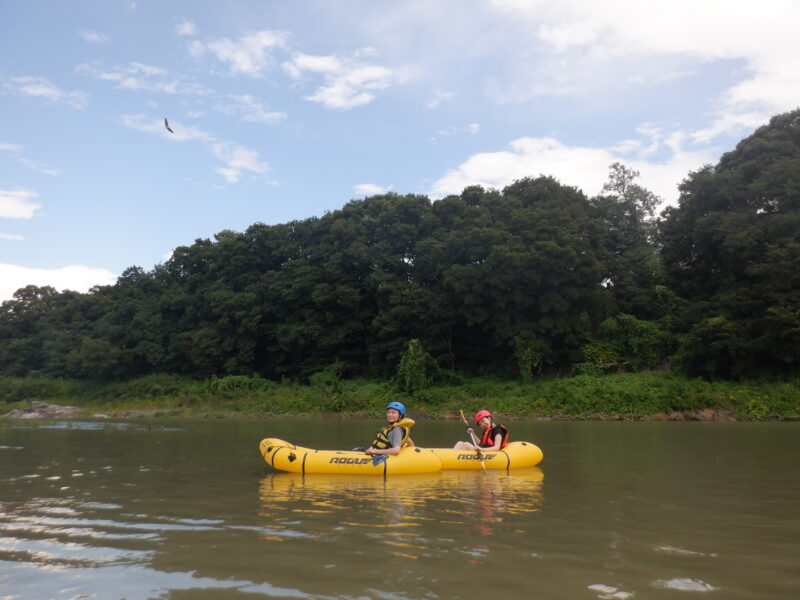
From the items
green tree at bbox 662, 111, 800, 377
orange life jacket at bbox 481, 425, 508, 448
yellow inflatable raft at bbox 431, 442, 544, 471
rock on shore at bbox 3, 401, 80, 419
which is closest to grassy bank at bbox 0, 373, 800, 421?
rock on shore at bbox 3, 401, 80, 419

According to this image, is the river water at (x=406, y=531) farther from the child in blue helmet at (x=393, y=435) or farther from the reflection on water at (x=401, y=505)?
the child in blue helmet at (x=393, y=435)

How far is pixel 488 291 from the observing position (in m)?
27.2

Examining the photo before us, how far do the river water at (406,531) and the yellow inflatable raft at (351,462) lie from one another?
0.15 m

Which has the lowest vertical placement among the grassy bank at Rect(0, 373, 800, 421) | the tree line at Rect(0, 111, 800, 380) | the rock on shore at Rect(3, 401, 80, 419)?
the rock on shore at Rect(3, 401, 80, 419)

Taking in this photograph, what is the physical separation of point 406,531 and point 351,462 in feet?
12.3

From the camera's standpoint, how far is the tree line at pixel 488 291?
22.5 metres

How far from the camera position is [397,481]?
838cm

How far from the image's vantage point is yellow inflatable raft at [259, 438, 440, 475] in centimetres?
871

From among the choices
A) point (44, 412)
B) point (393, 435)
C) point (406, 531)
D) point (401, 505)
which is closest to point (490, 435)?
point (393, 435)

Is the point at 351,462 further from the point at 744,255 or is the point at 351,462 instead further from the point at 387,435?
the point at 744,255

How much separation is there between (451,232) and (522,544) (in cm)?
2571

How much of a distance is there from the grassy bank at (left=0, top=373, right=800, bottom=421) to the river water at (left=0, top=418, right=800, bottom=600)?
1104cm

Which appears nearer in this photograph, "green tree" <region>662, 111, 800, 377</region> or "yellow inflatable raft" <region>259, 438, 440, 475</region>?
"yellow inflatable raft" <region>259, 438, 440, 475</region>

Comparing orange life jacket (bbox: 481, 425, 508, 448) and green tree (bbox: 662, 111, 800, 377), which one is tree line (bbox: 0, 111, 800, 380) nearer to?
green tree (bbox: 662, 111, 800, 377)
